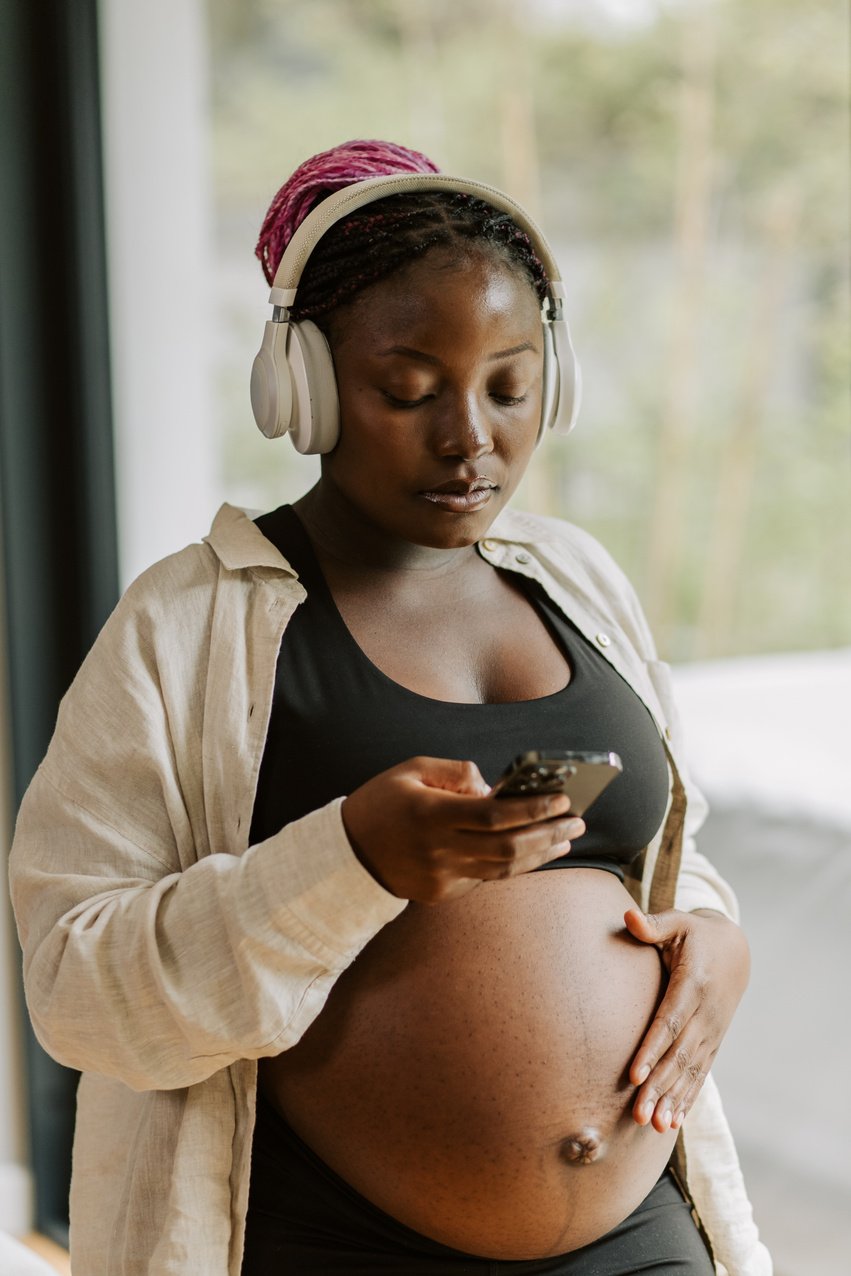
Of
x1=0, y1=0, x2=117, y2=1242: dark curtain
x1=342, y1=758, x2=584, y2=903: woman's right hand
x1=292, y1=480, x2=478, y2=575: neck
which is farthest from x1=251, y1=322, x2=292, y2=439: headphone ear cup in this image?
x1=0, y1=0, x2=117, y2=1242: dark curtain

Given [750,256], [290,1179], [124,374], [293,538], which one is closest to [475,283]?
[293,538]

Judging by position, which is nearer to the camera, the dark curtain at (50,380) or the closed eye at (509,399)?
the closed eye at (509,399)

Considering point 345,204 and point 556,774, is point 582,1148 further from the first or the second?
point 345,204

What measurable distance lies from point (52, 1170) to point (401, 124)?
505cm

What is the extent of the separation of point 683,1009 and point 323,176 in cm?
72

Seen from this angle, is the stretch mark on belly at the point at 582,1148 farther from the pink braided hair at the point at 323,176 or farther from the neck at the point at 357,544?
the pink braided hair at the point at 323,176

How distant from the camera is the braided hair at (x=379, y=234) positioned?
1.03 meters

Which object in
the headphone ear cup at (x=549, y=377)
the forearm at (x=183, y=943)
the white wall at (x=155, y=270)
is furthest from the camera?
the white wall at (x=155, y=270)

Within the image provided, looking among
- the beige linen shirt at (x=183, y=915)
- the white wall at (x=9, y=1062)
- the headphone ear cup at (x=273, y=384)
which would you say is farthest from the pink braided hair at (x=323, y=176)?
the white wall at (x=9, y=1062)

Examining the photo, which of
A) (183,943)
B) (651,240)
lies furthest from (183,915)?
(651,240)

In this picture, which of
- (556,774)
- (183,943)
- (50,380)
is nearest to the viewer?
(556,774)

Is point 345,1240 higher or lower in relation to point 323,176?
lower

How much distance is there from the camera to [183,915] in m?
0.93

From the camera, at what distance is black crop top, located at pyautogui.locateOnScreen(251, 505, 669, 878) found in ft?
3.38
